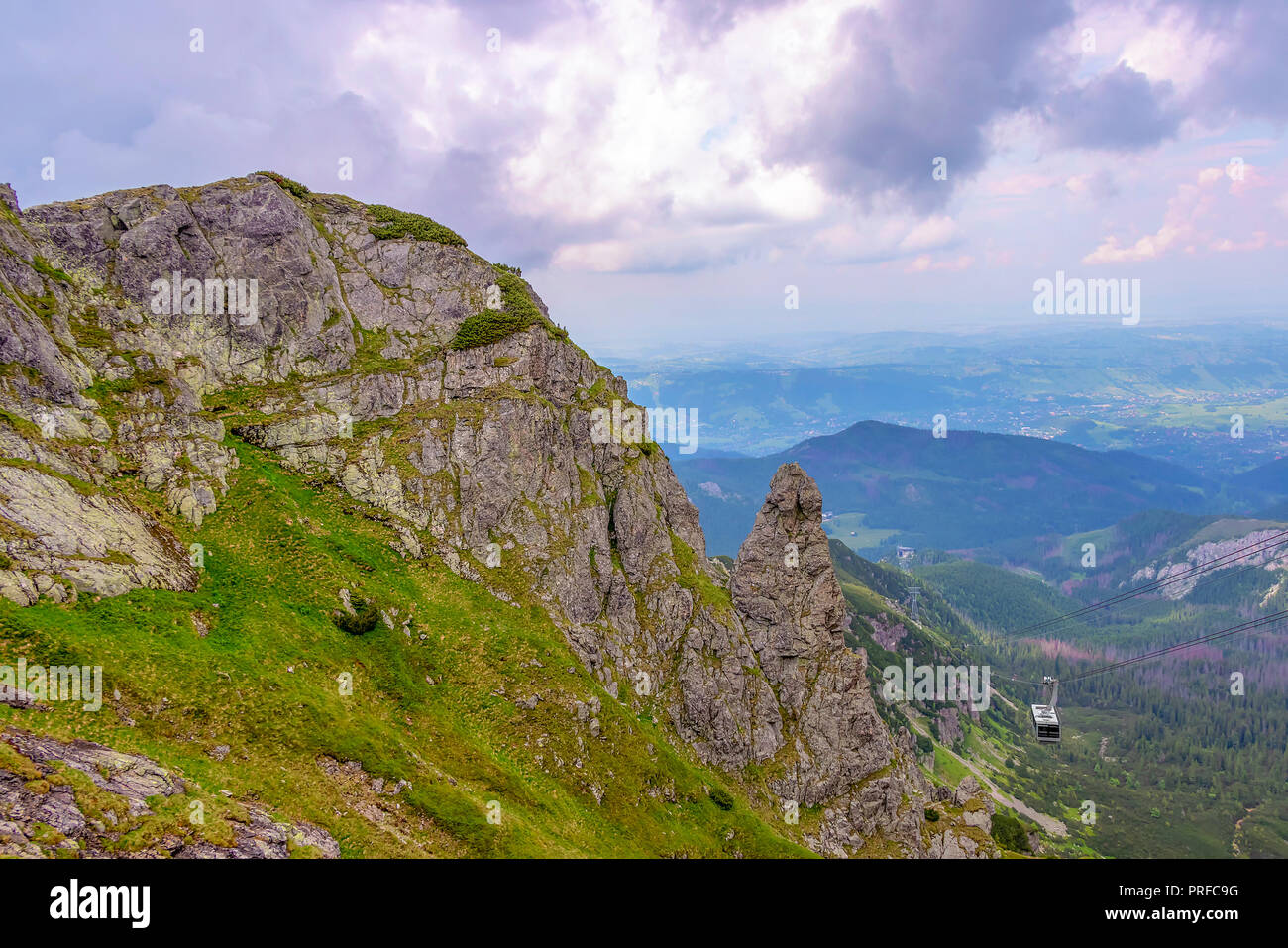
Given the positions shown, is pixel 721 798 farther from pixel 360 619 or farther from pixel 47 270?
pixel 47 270

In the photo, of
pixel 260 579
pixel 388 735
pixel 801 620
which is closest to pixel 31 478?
pixel 260 579

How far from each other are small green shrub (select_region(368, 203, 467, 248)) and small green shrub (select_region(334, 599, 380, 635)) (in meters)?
50.8

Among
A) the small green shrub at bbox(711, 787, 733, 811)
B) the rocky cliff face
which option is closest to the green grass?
the small green shrub at bbox(711, 787, 733, 811)

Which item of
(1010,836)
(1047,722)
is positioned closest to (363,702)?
(1047,722)

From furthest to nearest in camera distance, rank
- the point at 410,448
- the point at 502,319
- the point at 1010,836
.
A: the point at 1010,836, the point at 502,319, the point at 410,448

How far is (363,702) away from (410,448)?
28069 millimetres

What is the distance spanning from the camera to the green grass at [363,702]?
3306 centimetres

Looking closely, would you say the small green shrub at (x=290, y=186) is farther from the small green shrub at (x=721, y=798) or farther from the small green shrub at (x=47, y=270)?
the small green shrub at (x=721, y=798)

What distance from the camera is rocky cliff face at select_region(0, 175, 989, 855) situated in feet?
159

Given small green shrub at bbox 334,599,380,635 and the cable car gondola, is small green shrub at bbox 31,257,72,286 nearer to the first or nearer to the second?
small green shrub at bbox 334,599,380,635

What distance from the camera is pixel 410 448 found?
6606cm

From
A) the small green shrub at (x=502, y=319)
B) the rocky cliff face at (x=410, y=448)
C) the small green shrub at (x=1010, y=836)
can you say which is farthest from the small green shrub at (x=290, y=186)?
the small green shrub at (x=1010, y=836)

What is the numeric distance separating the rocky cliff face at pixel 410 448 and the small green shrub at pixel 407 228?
1.45ft

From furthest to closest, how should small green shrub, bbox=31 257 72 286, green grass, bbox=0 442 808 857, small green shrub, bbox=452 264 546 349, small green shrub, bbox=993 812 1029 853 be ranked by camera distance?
small green shrub, bbox=993 812 1029 853
small green shrub, bbox=452 264 546 349
small green shrub, bbox=31 257 72 286
green grass, bbox=0 442 808 857
